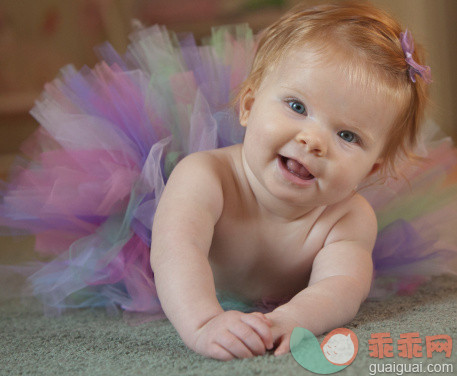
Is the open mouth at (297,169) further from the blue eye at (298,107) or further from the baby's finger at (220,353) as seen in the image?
the baby's finger at (220,353)

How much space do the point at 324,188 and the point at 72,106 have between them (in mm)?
474

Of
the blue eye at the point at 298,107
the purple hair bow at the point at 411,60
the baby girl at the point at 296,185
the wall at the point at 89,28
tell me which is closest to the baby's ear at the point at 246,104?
the baby girl at the point at 296,185

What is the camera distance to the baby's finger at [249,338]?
0.64 meters

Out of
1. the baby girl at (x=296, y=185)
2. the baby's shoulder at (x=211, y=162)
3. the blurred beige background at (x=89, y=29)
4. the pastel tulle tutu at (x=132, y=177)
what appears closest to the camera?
the baby girl at (x=296, y=185)

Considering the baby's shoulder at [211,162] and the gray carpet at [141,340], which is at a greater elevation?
the baby's shoulder at [211,162]

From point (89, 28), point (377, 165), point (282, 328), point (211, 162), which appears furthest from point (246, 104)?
point (89, 28)

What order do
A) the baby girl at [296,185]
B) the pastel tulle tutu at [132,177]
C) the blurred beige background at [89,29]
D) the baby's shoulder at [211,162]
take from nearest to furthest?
the baby girl at [296,185]
the baby's shoulder at [211,162]
the pastel tulle tutu at [132,177]
the blurred beige background at [89,29]

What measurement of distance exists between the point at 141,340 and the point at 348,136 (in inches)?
14.5

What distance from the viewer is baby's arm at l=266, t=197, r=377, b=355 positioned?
71 cm

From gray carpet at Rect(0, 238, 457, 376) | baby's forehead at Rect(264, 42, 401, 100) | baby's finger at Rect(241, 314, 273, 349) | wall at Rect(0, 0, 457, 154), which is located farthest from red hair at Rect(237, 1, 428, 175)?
wall at Rect(0, 0, 457, 154)

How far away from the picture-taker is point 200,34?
2.37m

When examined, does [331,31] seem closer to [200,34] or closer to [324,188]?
[324,188]

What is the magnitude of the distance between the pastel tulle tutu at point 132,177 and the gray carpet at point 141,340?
5 cm

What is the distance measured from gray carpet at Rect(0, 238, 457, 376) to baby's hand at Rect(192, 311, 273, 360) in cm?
1
